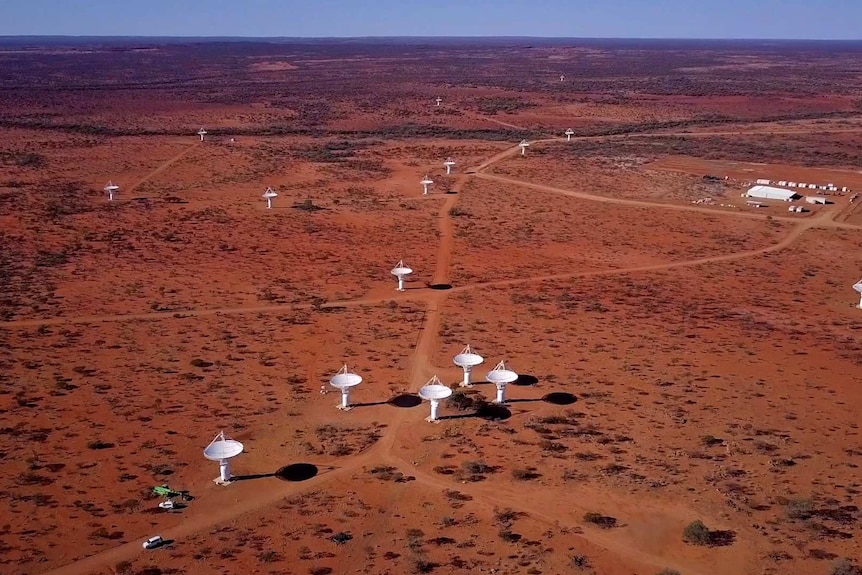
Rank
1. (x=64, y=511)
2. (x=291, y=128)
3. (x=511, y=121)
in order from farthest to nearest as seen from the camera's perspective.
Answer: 1. (x=511, y=121)
2. (x=291, y=128)
3. (x=64, y=511)

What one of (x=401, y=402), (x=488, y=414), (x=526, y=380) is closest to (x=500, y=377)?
(x=488, y=414)

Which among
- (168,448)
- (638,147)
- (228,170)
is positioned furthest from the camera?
(638,147)

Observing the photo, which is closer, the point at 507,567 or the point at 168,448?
the point at 507,567

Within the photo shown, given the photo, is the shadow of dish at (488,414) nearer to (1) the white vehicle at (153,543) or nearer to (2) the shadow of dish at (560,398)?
(2) the shadow of dish at (560,398)

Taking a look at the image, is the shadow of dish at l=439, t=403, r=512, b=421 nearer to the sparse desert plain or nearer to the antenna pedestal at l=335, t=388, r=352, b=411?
the sparse desert plain

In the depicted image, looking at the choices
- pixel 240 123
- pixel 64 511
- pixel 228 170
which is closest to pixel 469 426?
pixel 64 511

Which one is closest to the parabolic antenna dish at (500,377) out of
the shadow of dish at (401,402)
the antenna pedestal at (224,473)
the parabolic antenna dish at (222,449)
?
the shadow of dish at (401,402)

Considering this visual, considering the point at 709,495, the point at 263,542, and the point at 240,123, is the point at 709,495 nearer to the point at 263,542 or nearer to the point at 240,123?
the point at 263,542
